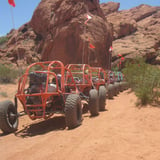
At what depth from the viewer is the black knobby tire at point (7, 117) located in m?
3.94

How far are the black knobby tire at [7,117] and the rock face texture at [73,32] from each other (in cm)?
1542

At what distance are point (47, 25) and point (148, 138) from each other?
21.5 metres

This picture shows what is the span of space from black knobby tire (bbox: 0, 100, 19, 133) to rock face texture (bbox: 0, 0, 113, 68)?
15416 mm

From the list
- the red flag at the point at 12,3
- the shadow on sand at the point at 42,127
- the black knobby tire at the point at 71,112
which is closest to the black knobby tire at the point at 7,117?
the shadow on sand at the point at 42,127

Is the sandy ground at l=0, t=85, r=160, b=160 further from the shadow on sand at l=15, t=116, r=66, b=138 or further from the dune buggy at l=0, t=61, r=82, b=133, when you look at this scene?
the dune buggy at l=0, t=61, r=82, b=133

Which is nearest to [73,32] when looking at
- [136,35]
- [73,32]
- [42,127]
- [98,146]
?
[73,32]

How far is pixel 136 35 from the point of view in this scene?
37156mm

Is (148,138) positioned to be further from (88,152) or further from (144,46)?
(144,46)

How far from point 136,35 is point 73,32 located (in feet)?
68.7

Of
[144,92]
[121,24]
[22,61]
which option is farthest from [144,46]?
[144,92]

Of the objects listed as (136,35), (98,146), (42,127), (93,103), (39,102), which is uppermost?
(136,35)

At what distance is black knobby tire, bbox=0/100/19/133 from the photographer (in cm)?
394

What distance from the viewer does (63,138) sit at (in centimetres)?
Result: 315

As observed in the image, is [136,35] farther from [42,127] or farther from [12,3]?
[42,127]
